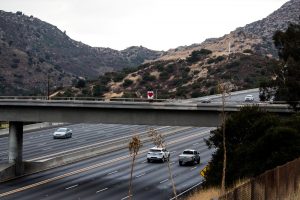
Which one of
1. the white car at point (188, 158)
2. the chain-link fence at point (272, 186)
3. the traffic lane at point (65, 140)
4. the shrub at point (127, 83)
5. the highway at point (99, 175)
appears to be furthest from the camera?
the shrub at point (127, 83)

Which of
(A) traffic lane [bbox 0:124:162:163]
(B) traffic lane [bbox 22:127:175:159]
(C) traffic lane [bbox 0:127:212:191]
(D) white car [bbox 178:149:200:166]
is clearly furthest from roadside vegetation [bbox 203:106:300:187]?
(A) traffic lane [bbox 0:124:162:163]

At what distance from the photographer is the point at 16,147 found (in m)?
54.3

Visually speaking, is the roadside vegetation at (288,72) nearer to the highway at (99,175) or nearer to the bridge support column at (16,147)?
the highway at (99,175)

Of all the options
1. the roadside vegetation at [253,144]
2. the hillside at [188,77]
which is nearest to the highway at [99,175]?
the roadside vegetation at [253,144]

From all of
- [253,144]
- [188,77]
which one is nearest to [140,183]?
[253,144]

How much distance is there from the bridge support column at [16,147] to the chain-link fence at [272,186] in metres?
39.3

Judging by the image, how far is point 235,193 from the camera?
40.7ft

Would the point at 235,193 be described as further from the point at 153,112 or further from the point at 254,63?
the point at 254,63

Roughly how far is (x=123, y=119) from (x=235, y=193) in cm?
3733

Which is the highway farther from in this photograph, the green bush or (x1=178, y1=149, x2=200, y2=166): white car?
the green bush

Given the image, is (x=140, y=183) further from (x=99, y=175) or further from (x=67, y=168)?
(x=67, y=168)

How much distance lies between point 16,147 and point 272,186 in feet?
139

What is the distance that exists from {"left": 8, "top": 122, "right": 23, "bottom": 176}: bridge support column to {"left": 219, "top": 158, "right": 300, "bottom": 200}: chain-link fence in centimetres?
3935

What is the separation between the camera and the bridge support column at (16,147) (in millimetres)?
53312
